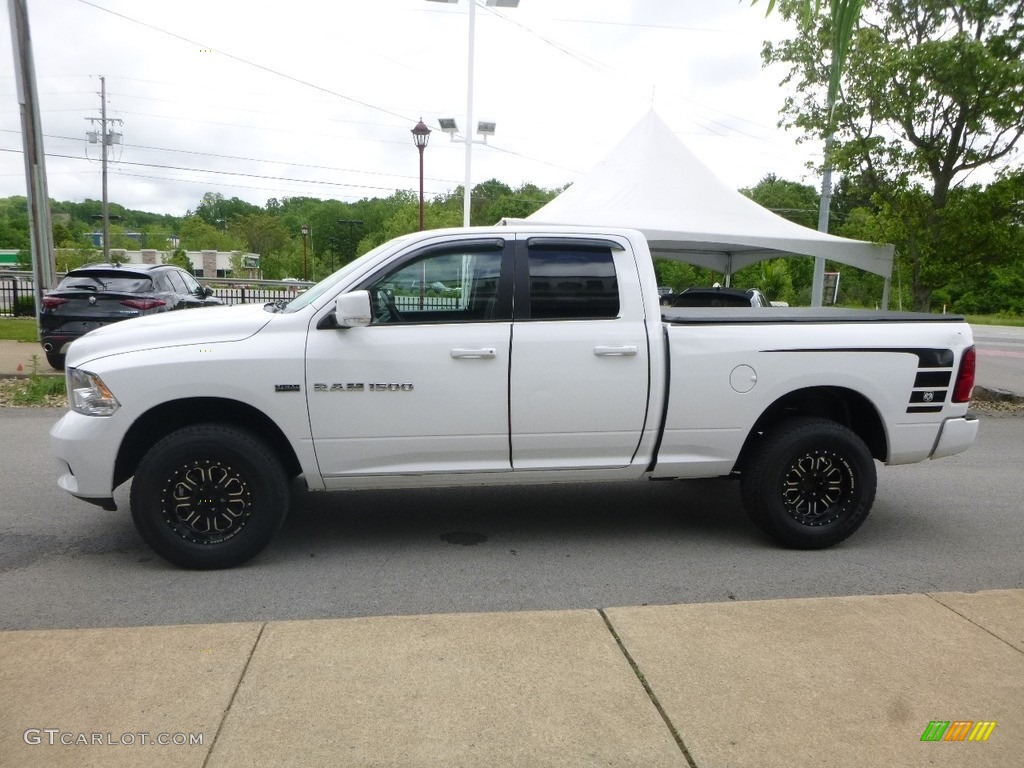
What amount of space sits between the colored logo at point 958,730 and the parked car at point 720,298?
863 centimetres

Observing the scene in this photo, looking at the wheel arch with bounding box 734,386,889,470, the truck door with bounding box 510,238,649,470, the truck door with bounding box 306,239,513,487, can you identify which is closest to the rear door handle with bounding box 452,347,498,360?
the truck door with bounding box 306,239,513,487

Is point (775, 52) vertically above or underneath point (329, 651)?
above

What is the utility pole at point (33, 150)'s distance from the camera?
13.9 meters

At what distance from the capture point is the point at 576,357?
467 cm

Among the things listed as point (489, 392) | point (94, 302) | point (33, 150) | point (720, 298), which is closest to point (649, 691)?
point (489, 392)

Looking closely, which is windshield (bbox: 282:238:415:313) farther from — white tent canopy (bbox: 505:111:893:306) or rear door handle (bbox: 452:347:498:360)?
white tent canopy (bbox: 505:111:893:306)

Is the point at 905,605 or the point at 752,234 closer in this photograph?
the point at 905,605

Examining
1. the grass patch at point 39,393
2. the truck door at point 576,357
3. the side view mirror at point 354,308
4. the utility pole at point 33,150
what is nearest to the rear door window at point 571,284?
the truck door at point 576,357

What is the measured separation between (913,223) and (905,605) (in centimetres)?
1024

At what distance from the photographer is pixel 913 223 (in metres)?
12.6

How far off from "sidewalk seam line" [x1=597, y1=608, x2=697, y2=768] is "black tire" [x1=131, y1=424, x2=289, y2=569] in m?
1.95

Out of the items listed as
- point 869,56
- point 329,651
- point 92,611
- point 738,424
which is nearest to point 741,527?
point 738,424

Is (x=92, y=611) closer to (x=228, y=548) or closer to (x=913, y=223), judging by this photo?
(x=228, y=548)

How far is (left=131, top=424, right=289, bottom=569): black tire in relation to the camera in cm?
438
